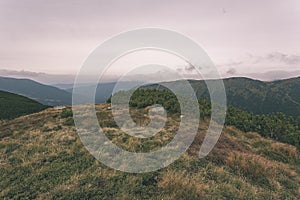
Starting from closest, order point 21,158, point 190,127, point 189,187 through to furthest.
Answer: point 189,187
point 21,158
point 190,127

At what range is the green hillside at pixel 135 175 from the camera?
9969 mm

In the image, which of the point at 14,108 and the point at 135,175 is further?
the point at 14,108

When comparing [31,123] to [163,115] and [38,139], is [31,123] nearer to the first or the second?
[38,139]

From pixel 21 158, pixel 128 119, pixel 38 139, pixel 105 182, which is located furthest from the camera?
pixel 128 119

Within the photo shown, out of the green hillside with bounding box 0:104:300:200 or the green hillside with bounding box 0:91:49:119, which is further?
the green hillside with bounding box 0:91:49:119

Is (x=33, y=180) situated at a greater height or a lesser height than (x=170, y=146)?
lesser

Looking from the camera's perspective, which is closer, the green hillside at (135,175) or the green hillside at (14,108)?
the green hillside at (135,175)

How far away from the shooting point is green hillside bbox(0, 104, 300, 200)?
997 cm

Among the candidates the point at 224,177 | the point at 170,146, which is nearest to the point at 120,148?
the point at 170,146

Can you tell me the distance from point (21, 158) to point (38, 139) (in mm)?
2957

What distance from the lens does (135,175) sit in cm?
1125

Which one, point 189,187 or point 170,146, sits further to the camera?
point 170,146

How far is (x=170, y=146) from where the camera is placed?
14453mm

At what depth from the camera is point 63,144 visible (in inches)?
599
